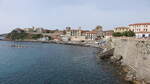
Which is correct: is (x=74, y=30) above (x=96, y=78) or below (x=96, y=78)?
above

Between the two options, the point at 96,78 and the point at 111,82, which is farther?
the point at 96,78

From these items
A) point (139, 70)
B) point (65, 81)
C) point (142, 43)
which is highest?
point (142, 43)

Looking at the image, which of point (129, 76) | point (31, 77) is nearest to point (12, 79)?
point (31, 77)

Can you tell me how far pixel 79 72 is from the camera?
28234 millimetres

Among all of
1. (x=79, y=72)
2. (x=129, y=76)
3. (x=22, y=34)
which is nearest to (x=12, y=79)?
(x=79, y=72)

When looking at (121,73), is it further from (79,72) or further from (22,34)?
(22,34)

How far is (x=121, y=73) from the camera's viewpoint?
26938 millimetres

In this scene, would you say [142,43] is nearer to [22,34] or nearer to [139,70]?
[139,70]

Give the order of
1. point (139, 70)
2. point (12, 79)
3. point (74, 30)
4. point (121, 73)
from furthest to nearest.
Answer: point (74, 30) → point (121, 73) → point (12, 79) → point (139, 70)

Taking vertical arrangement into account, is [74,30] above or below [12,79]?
above

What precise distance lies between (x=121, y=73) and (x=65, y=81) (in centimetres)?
983

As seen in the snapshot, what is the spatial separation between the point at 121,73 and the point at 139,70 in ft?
16.8

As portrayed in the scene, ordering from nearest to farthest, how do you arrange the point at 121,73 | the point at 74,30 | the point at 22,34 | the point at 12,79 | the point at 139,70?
1. the point at 139,70
2. the point at 12,79
3. the point at 121,73
4. the point at 74,30
5. the point at 22,34

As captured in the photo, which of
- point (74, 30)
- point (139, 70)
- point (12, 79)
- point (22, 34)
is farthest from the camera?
point (22, 34)
